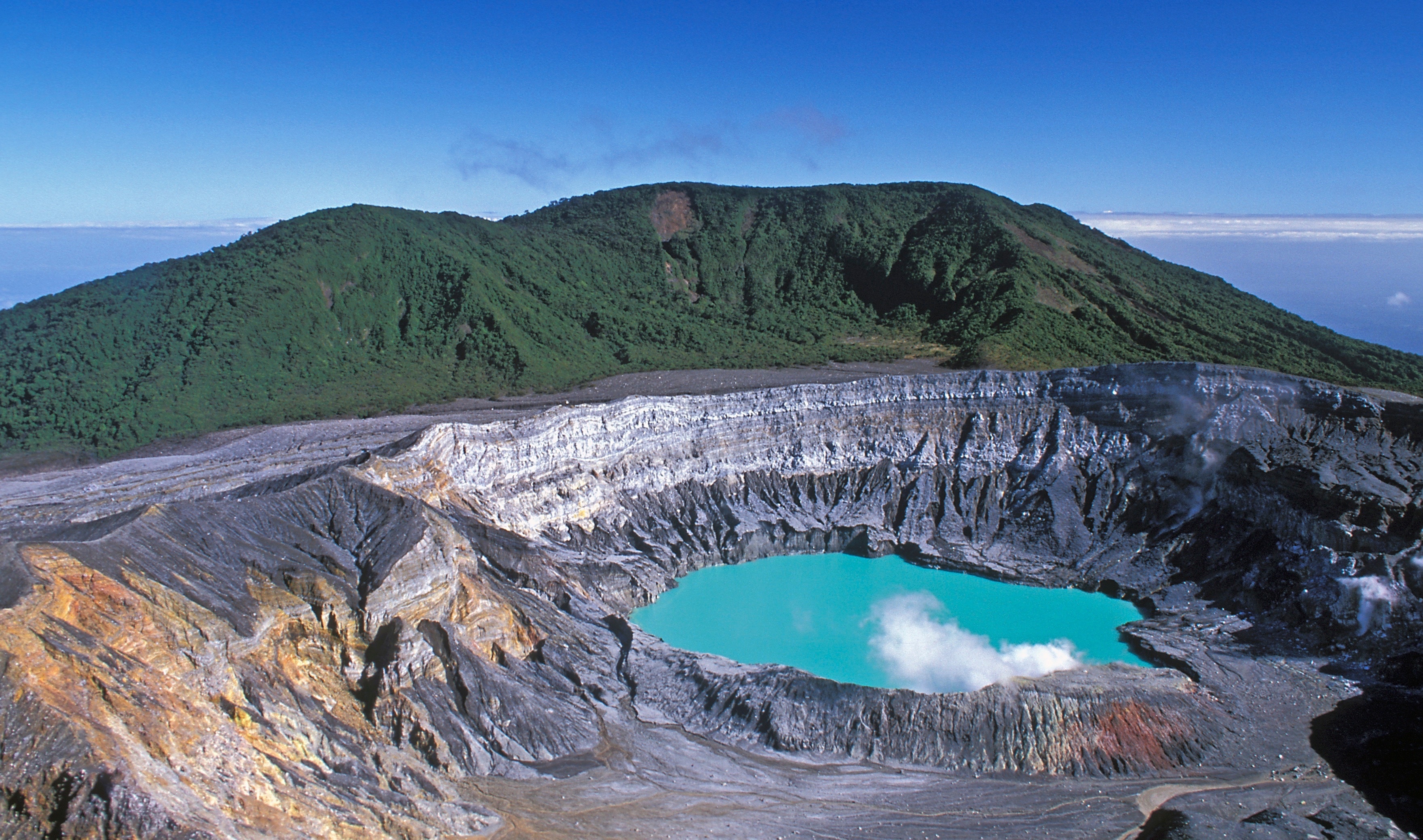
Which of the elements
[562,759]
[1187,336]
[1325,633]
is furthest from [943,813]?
[1187,336]

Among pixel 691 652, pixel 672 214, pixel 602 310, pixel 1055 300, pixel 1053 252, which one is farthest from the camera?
pixel 672 214

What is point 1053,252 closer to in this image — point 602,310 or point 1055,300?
point 1055,300

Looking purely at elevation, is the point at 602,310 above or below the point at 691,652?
above

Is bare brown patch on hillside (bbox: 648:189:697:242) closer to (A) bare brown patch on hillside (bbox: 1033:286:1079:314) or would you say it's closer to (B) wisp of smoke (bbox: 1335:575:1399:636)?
(A) bare brown patch on hillside (bbox: 1033:286:1079:314)

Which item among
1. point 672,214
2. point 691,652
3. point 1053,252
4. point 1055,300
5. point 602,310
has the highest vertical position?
point 672,214

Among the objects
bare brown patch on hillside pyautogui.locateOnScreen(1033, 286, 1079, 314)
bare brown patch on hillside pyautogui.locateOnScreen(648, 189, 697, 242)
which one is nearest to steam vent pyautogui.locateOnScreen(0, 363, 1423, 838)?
bare brown patch on hillside pyautogui.locateOnScreen(1033, 286, 1079, 314)

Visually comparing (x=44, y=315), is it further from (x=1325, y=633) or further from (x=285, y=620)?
(x=1325, y=633)

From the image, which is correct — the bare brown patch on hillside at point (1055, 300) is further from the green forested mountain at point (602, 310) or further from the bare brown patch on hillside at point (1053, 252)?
the bare brown patch on hillside at point (1053, 252)

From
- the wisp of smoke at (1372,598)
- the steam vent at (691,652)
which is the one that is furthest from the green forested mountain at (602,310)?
the wisp of smoke at (1372,598)

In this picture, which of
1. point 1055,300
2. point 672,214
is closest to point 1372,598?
point 1055,300
